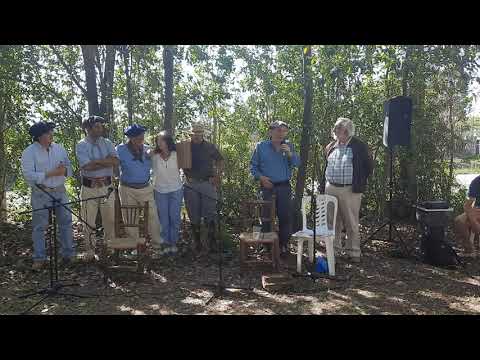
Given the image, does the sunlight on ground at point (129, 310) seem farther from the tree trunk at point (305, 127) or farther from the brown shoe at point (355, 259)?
the tree trunk at point (305, 127)

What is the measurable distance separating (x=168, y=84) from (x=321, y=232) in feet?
10.3

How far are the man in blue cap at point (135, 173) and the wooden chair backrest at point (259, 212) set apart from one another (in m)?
1.02

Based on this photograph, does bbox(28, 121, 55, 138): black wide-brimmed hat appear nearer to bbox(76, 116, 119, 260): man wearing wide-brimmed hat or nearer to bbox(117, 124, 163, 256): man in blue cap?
bbox(76, 116, 119, 260): man wearing wide-brimmed hat

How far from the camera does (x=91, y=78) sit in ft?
20.2

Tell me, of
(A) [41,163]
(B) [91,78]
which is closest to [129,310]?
(A) [41,163]

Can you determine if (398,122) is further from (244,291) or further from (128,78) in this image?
(128,78)

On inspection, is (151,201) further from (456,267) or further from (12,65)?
(456,267)

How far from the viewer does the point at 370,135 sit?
681 cm

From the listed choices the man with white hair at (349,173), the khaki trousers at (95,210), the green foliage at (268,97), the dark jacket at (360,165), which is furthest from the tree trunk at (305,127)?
the khaki trousers at (95,210)

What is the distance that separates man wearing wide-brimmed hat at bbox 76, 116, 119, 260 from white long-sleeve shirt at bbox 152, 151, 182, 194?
17.8 inches

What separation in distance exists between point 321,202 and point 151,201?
188 centimetres

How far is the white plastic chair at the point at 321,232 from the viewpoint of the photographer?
14.5 feet

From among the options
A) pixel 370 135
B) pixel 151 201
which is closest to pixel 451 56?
pixel 370 135

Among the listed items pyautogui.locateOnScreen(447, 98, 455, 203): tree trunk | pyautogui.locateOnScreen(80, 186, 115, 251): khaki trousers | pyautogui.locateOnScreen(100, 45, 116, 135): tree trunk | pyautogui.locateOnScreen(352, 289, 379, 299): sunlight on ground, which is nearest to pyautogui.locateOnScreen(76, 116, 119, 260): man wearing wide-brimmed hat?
pyautogui.locateOnScreen(80, 186, 115, 251): khaki trousers
